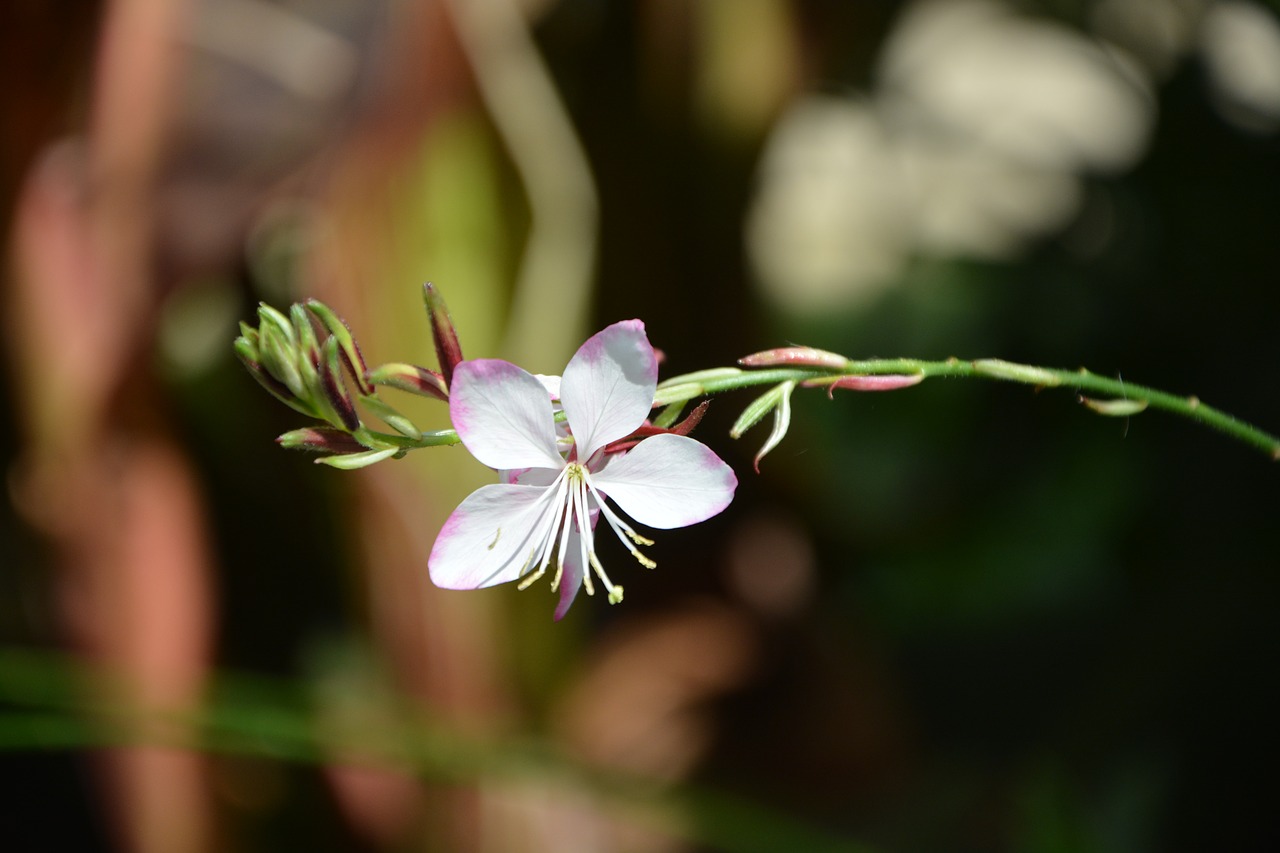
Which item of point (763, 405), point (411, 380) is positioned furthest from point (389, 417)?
point (763, 405)

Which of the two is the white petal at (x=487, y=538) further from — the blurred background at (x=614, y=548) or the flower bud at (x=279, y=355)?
the blurred background at (x=614, y=548)

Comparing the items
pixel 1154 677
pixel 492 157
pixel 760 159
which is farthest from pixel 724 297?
pixel 1154 677

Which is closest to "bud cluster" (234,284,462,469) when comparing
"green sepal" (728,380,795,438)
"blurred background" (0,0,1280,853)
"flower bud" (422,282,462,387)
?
"flower bud" (422,282,462,387)

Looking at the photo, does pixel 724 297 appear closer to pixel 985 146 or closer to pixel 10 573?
pixel 985 146

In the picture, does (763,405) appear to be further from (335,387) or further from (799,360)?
(335,387)

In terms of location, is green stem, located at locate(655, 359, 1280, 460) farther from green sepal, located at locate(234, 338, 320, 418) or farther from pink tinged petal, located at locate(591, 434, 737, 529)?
green sepal, located at locate(234, 338, 320, 418)

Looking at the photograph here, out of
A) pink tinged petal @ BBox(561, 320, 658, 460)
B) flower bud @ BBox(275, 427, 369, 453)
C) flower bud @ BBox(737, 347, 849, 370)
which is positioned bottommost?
flower bud @ BBox(275, 427, 369, 453)

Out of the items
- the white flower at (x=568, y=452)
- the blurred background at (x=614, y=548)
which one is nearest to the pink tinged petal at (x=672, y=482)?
the white flower at (x=568, y=452)
